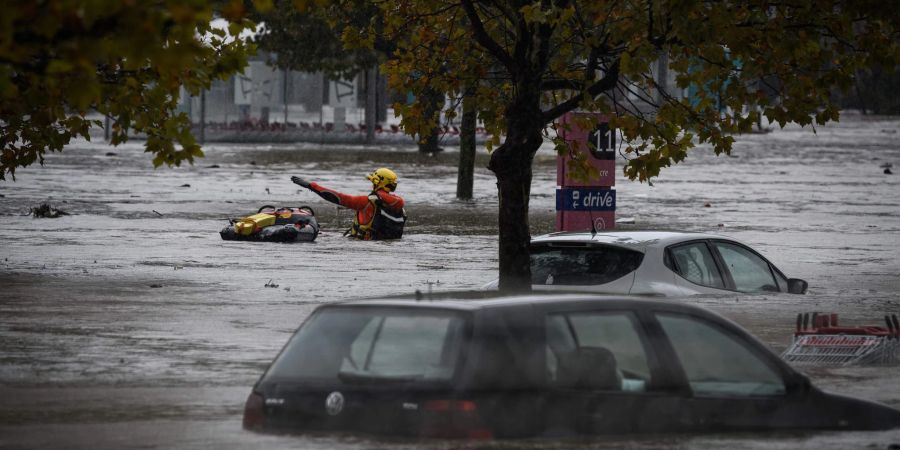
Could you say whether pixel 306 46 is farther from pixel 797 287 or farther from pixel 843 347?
pixel 843 347

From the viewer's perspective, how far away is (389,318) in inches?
309

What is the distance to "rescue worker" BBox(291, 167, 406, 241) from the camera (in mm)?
26406

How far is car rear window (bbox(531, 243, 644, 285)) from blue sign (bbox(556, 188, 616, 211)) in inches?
258

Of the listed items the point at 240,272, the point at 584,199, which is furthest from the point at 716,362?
the point at 584,199

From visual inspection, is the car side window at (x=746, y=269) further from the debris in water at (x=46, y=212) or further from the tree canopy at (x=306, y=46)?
the tree canopy at (x=306, y=46)

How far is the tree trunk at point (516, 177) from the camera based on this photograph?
15.6 meters

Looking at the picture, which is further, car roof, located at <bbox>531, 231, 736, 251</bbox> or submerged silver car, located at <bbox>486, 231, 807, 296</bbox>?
car roof, located at <bbox>531, 231, 736, 251</bbox>

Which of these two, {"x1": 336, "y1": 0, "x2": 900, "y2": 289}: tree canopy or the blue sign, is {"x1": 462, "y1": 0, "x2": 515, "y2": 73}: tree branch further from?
the blue sign

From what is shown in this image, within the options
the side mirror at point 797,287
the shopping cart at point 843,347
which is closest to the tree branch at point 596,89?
the side mirror at point 797,287

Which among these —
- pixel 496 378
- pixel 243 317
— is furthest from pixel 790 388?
pixel 243 317

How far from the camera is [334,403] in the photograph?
7699mm

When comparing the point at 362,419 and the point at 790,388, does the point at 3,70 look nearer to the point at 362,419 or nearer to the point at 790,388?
the point at 362,419

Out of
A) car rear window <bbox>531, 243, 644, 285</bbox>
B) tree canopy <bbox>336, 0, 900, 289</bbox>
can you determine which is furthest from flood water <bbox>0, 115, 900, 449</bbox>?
tree canopy <bbox>336, 0, 900, 289</bbox>

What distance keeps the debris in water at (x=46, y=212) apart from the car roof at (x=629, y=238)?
16.5m
